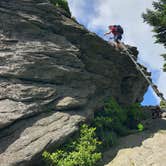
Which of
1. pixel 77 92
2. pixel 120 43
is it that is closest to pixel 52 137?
pixel 77 92

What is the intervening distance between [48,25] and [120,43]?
19.9ft

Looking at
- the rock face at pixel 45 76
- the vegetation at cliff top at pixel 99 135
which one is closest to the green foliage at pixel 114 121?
the vegetation at cliff top at pixel 99 135

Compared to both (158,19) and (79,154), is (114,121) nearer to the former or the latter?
(79,154)

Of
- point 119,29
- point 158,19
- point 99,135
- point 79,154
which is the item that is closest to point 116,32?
point 119,29

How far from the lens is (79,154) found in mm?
17359

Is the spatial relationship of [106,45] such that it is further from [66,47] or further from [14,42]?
[14,42]

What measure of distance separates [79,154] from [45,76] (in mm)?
4557

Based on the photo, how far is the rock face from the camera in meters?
17.4

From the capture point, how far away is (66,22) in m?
22.3

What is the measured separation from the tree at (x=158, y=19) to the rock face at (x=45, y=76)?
302cm

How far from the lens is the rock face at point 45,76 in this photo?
17438mm

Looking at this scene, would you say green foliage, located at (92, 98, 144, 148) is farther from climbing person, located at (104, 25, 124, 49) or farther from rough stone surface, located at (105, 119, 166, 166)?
climbing person, located at (104, 25, 124, 49)

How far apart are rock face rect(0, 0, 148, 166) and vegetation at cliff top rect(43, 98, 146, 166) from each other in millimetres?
512

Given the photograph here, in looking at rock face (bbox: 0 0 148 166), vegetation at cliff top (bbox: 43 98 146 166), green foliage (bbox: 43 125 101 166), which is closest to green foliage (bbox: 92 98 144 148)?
vegetation at cliff top (bbox: 43 98 146 166)
